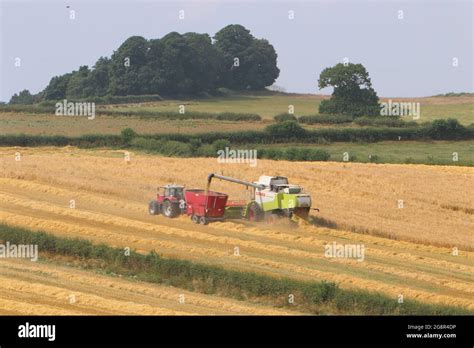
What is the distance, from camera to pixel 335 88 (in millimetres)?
100625

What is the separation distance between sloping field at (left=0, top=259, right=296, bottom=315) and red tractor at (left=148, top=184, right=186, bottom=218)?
8.38 m

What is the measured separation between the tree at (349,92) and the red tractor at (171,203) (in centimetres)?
5489

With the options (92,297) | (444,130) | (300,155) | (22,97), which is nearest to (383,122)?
(444,130)

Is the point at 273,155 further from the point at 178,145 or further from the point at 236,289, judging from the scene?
the point at 236,289

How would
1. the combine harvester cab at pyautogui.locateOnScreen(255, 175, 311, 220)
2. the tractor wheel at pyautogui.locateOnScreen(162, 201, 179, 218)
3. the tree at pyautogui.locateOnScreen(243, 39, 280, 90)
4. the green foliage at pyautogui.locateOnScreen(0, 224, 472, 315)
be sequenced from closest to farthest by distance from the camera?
the green foliage at pyautogui.locateOnScreen(0, 224, 472, 315), the combine harvester cab at pyautogui.locateOnScreen(255, 175, 311, 220), the tractor wheel at pyautogui.locateOnScreen(162, 201, 179, 218), the tree at pyautogui.locateOnScreen(243, 39, 280, 90)

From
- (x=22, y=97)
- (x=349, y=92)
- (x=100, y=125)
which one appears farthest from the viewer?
(x=22, y=97)

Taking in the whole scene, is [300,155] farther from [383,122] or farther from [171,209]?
[383,122]

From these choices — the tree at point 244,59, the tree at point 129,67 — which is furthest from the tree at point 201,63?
the tree at point 129,67

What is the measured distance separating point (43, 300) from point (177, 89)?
87.0 meters

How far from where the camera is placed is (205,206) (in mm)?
40656

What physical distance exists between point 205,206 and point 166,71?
249 feet

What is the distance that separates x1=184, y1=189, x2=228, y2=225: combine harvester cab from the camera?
4059 centimetres

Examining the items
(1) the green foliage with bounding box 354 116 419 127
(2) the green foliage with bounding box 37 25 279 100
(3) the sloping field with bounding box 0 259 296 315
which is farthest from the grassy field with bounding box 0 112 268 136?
(3) the sloping field with bounding box 0 259 296 315

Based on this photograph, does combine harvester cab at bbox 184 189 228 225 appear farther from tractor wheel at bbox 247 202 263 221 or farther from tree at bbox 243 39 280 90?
tree at bbox 243 39 280 90
